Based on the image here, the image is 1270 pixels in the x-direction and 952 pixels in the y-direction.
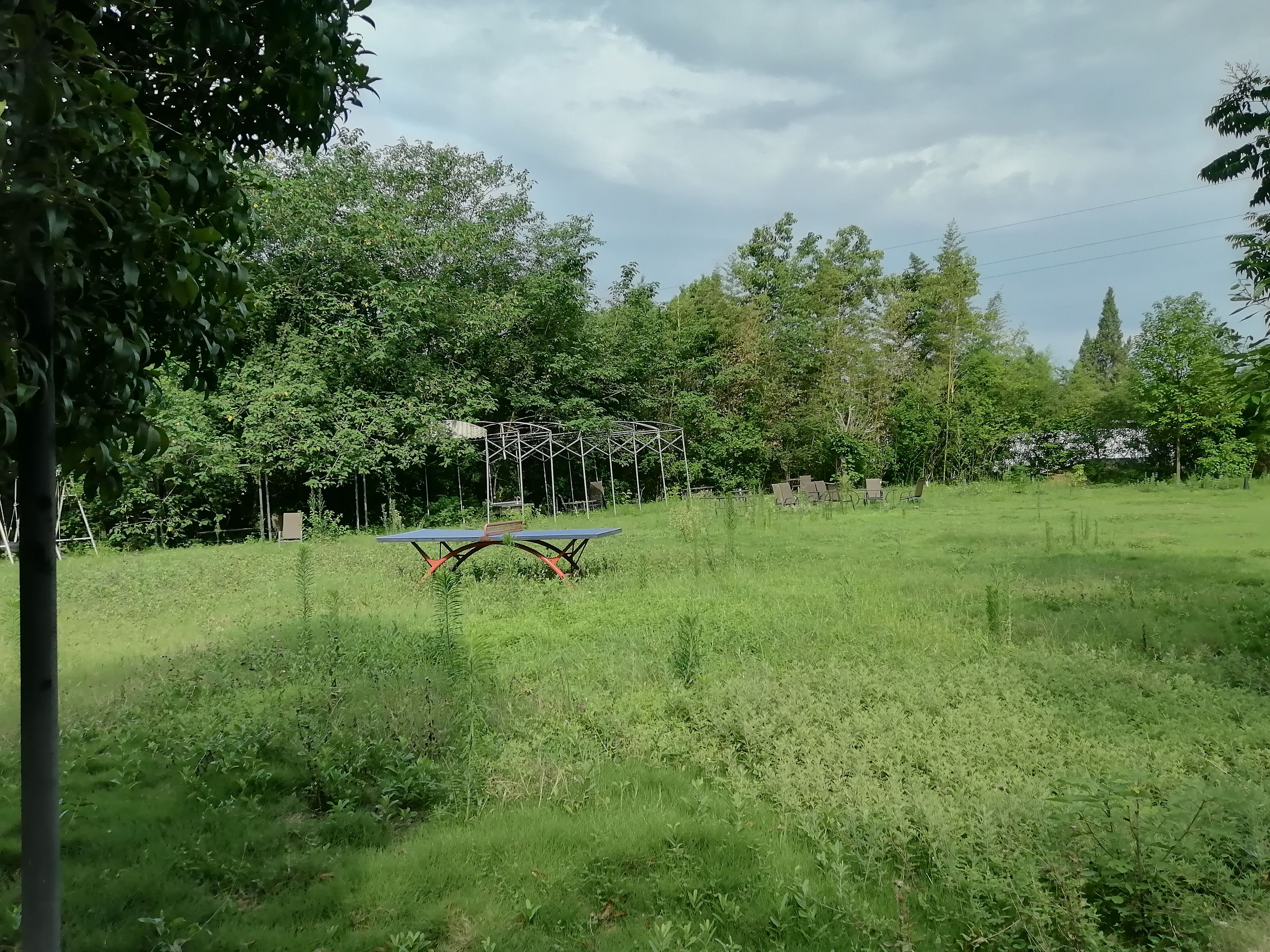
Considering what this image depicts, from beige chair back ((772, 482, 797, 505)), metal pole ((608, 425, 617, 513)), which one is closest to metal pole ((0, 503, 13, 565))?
metal pole ((608, 425, 617, 513))

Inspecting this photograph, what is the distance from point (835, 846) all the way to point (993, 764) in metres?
1.14

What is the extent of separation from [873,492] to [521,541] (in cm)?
1161

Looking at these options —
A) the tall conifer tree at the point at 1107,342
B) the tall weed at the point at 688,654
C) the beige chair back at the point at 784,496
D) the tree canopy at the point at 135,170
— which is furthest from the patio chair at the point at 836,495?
the tall conifer tree at the point at 1107,342

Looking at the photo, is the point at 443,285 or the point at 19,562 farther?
the point at 443,285

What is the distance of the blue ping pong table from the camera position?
820 centimetres

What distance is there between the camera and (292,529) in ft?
49.7

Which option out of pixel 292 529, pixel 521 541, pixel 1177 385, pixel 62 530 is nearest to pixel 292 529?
pixel 292 529

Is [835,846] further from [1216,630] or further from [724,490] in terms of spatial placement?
[724,490]

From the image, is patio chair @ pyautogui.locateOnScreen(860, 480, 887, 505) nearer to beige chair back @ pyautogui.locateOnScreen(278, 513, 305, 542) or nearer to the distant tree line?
the distant tree line

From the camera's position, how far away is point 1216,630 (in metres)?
5.55

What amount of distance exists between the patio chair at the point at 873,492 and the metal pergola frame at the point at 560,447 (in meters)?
4.14

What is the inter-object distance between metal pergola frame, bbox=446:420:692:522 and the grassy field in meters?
9.96

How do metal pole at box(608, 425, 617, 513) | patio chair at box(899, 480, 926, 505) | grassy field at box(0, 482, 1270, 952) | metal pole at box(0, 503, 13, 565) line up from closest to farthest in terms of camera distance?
grassy field at box(0, 482, 1270, 952), metal pole at box(0, 503, 13, 565), patio chair at box(899, 480, 926, 505), metal pole at box(608, 425, 617, 513)

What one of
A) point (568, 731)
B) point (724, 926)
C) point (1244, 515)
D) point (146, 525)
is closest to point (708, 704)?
point (568, 731)
